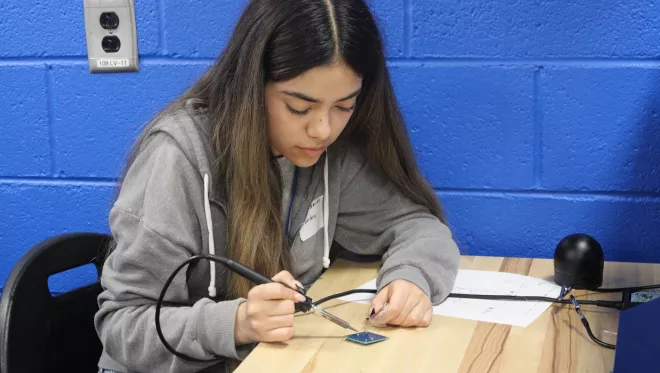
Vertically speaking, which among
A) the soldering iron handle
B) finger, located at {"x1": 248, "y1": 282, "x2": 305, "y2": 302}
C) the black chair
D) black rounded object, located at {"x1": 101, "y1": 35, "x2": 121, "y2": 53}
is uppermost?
black rounded object, located at {"x1": 101, "y1": 35, "x2": 121, "y2": 53}

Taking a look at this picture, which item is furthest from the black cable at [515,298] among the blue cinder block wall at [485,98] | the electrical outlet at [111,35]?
the electrical outlet at [111,35]

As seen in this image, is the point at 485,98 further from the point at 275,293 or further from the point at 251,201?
the point at 275,293

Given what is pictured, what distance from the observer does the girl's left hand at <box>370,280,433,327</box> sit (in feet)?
3.40

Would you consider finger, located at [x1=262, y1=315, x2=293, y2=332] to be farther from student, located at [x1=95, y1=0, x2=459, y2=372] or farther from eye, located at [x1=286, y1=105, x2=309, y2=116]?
eye, located at [x1=286, y1=105, x2=309, y2=116]

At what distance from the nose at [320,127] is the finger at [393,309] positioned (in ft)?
0.87

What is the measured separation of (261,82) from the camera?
44.6 inches

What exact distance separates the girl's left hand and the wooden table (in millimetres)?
13

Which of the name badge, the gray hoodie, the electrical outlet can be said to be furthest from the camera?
the electrical outlet

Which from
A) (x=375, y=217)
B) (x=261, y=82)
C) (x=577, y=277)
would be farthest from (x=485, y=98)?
(x=261, y=82)

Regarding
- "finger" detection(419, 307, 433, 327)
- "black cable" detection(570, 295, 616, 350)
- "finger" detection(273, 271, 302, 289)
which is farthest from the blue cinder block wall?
"finger" detection(273, 271, 302, 289)

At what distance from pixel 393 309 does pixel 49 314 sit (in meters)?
0.58

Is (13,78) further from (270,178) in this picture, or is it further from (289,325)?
(289,325)

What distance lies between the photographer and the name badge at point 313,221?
132cm

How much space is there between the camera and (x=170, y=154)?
113 centimetres
